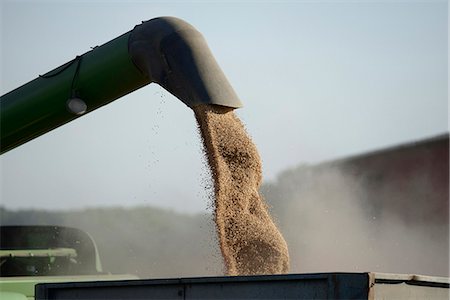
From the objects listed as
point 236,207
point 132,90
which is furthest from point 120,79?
point 236,207

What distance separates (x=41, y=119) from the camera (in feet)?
20.9

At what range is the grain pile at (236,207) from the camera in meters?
5.66

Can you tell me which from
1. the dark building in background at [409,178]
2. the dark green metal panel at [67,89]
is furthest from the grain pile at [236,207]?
the dark building in background at [409,178]

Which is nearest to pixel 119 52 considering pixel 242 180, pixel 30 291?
pixel 242 180

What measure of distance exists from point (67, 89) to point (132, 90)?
447mm

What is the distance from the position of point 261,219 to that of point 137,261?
6.72 m

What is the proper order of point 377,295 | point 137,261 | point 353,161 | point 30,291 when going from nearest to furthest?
point 377,295 < point 30,291 < point 353,161 < point 137,261

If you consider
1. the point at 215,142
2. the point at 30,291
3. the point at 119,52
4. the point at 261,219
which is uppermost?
the point at 119,52

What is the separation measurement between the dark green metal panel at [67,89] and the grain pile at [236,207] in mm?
716

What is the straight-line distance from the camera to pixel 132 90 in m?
6.29

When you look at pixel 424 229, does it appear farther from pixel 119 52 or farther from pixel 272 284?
pixel 272 284

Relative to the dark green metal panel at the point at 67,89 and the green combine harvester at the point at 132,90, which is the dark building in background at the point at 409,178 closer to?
the green combine harvester at the point at 132,90

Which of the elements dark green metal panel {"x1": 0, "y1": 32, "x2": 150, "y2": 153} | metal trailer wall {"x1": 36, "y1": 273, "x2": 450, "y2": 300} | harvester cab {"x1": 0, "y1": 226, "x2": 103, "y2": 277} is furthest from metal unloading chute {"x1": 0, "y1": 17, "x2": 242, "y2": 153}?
harvester cab {"x1": 0, "y1": 226, "x2": 103, "y2": 277}

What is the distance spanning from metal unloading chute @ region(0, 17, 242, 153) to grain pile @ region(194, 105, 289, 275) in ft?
0.52
